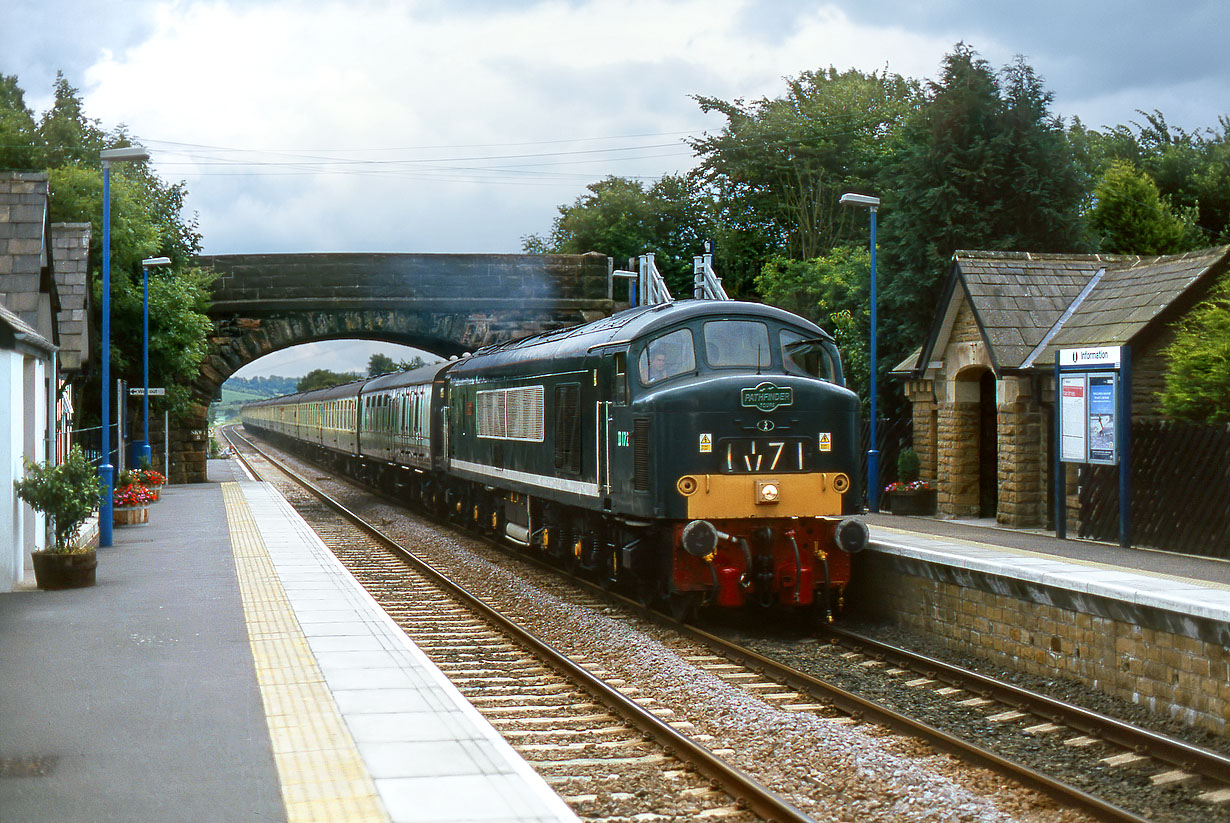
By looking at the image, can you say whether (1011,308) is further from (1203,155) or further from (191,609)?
(1203,155)

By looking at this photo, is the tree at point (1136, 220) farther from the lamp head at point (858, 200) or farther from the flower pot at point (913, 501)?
the flower pot at point (913, 501)

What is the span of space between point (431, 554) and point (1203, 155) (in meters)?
31.8

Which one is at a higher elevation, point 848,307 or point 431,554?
point 848,307

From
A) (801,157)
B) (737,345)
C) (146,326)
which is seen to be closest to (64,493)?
(737,345)

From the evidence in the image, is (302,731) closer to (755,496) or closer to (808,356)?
(755,496)

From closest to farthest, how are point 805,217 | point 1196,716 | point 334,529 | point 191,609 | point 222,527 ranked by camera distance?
point 1196,716 < point 191,609 < point 222,527 < point 334,529 < point 805,217

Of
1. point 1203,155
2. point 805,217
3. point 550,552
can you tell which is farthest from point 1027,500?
point 805,217

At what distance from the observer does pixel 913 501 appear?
23.4m

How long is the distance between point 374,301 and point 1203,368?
2563 centimetres

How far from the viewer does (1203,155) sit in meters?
40.5

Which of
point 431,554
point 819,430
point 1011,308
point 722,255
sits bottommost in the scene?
point 431,554

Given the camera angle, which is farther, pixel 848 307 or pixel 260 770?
pixel 848 307

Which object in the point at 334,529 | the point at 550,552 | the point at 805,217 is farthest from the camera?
the point at 805,217

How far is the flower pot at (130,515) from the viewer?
22.2 meters
